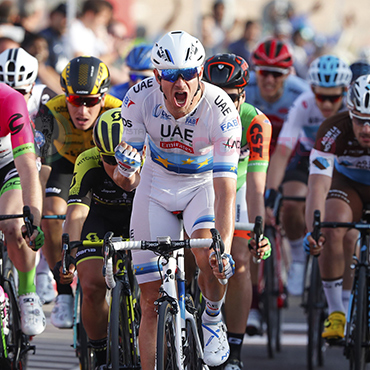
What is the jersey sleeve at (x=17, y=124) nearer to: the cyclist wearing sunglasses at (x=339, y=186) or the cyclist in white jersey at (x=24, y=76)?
the cyclist in white jersey at (x=24, y=76)

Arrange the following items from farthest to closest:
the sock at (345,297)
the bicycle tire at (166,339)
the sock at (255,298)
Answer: the sock at (255,298) < the sock at (345,297) < the bicycle tire at (166,339)

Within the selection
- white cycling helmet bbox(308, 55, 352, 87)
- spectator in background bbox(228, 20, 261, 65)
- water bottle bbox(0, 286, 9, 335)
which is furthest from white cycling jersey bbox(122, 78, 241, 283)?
spectator in background bbox(228, 20, 261, 65)

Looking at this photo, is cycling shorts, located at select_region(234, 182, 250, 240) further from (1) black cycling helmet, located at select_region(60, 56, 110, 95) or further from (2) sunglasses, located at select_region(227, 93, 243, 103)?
(1) black cycling helmet, located at select_region(60, 56, 110, 95)

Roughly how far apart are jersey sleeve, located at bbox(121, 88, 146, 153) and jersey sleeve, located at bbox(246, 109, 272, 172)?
133 cm

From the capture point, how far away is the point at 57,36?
38.9 ft

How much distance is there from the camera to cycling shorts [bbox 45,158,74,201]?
725 cm

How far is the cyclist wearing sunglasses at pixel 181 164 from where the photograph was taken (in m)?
5.08

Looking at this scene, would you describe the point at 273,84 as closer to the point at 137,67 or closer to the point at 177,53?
the point at 137,67

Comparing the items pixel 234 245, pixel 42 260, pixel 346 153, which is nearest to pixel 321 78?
pixel 346 153

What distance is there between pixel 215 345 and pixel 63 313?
169 centimetres

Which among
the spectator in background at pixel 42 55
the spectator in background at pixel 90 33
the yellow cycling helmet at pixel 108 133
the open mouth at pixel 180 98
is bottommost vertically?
the yellow cycling helmet at pixel 108 133

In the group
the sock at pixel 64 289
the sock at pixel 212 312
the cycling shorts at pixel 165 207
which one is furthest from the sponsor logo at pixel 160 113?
the sock at pixel 64 289

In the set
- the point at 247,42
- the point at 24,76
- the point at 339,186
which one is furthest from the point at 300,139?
the point at 247,42

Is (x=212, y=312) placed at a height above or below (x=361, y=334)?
above
